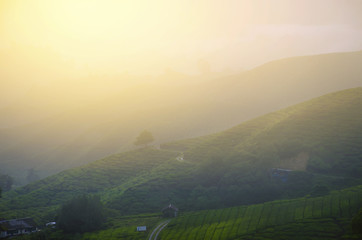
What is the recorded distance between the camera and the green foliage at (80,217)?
82.8 meters

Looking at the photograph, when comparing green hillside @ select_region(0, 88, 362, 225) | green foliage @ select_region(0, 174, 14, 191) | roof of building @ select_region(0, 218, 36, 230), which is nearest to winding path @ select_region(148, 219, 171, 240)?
green hillside @ select_region(0, 88, 362, 225)

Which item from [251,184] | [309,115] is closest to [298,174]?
[251,184]

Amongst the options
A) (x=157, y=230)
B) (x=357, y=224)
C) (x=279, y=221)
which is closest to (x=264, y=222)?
(x=279, y=221)

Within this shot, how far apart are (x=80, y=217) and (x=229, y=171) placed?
49664 millimetres

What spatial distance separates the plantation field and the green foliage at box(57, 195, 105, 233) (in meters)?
20.0

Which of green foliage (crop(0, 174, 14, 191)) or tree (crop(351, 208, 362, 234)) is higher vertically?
green foliage (crop(0, 174, 14, 191))

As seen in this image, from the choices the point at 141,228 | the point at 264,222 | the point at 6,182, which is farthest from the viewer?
the point at 6,182

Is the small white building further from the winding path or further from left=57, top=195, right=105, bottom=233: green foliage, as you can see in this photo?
left=57, top=195, right=105, bottom=233: green foliage

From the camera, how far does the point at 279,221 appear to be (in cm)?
6850

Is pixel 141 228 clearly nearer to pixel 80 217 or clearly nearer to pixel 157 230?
pixel 157 230

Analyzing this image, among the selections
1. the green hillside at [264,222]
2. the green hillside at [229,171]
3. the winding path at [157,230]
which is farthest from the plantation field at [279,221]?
the green hillside at [229,171]

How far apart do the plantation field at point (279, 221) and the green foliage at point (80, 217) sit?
1999 centimetres

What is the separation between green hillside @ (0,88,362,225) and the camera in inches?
3807

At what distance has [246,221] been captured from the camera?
71562 millimetres
